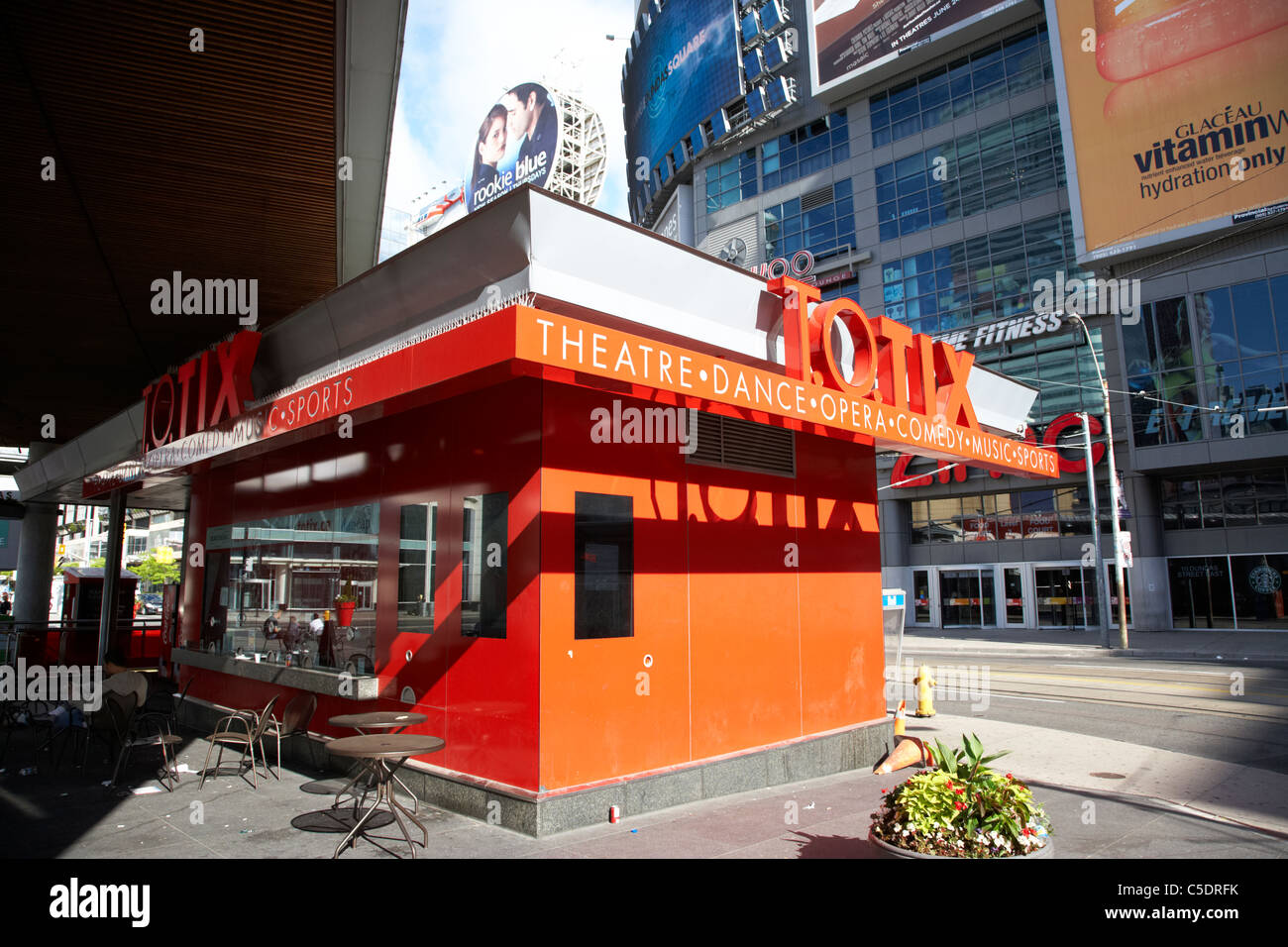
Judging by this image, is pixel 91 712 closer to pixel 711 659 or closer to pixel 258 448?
pixel 258 448

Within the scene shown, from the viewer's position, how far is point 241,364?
10250mm

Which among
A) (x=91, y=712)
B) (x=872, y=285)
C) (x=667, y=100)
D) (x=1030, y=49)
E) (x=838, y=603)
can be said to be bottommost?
(x=91, y=712)

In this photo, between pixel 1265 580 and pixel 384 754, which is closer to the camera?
pixel 384 754

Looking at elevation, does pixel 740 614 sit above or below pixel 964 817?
above

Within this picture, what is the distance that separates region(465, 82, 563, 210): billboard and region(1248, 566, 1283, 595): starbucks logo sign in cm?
2829

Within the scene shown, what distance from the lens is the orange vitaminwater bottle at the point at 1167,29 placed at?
28.4 metres

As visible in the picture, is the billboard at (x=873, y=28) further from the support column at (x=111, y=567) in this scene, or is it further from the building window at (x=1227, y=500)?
the support column at (x=111, y=567)

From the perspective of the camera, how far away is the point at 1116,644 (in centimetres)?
2703

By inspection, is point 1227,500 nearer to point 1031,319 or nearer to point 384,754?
point 1031,319

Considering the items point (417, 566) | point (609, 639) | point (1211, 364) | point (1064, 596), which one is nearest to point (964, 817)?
point (609, 639)

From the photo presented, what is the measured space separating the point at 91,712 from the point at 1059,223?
3764 cm

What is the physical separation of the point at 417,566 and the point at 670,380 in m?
3.81
